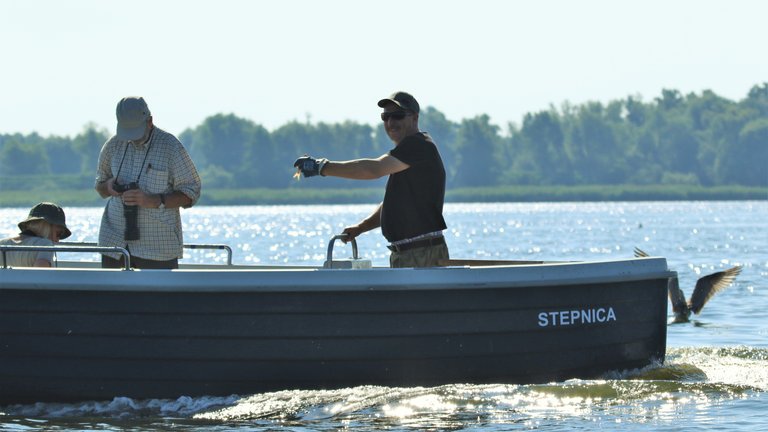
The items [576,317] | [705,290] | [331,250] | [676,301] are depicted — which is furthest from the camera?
[676,301]

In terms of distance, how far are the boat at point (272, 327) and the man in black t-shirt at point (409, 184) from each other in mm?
293

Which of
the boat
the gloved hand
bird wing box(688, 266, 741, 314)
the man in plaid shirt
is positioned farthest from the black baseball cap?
bird wing box(688, 266, 741, 314)

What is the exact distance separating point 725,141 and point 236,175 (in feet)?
161

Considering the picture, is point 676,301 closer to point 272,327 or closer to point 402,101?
point 402,101

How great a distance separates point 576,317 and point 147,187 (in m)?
2.63

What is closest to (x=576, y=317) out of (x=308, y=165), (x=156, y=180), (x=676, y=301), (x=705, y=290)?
(x=308, y=165)

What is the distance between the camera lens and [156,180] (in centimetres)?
818

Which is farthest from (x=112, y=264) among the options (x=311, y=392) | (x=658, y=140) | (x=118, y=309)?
(x=658, y=140)

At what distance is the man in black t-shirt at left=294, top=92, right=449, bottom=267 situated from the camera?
7973 millimetres

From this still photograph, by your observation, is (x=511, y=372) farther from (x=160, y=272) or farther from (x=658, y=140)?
(x=658, y=140)

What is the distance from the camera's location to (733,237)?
149 feet

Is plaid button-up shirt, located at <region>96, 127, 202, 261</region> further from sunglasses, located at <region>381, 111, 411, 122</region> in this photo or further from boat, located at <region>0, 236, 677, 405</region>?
sunglasses, located at <region>381, 111, 411, 122</region>

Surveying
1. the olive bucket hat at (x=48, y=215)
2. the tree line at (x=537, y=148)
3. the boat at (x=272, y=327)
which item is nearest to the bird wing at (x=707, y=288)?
the boat at (x=272, y=327)

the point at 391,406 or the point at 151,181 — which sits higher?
the point at 151,181
